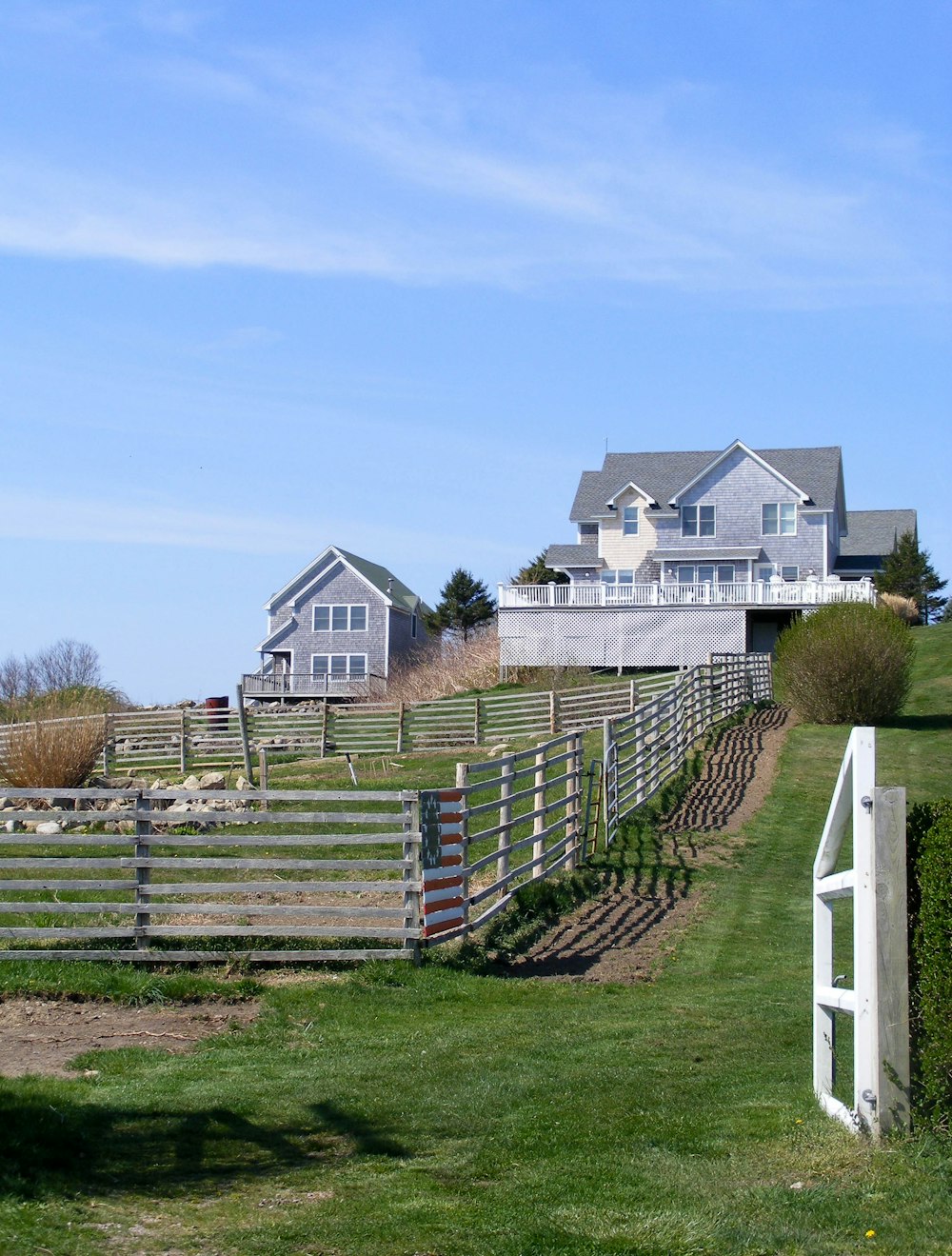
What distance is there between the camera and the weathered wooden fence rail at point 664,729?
749 inches

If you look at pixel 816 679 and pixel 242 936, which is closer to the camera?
pixel 242 936

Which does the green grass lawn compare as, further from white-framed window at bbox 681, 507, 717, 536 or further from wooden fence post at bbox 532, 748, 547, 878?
white-framed window at bbox 681, 507, 717, 536

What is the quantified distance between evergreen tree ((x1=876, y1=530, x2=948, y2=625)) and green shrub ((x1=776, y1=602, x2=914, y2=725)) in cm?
2977

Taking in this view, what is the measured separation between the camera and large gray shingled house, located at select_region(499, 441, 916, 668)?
4712 centimetres

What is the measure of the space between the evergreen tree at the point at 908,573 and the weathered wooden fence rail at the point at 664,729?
25120mm

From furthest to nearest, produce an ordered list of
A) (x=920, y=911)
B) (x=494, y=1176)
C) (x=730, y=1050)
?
(x=730, y=1050) → (x=494, y=1176) → (x=920, y=911)

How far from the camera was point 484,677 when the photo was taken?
49625 mm

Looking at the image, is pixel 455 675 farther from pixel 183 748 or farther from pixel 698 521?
pixel 183 748

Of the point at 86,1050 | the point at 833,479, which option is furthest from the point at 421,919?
the point at 833,479

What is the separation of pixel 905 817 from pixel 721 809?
16.8 m

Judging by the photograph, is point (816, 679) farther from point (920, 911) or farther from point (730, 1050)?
point (920, 911)

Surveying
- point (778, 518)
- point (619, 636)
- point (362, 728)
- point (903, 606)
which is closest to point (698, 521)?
point (778, 518)

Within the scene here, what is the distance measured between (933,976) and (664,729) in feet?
62.5

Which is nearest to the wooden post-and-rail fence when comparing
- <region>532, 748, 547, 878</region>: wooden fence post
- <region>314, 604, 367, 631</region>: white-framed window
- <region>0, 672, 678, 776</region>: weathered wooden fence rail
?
<region>532, 748, 547, 878</region>: wooden fence post
